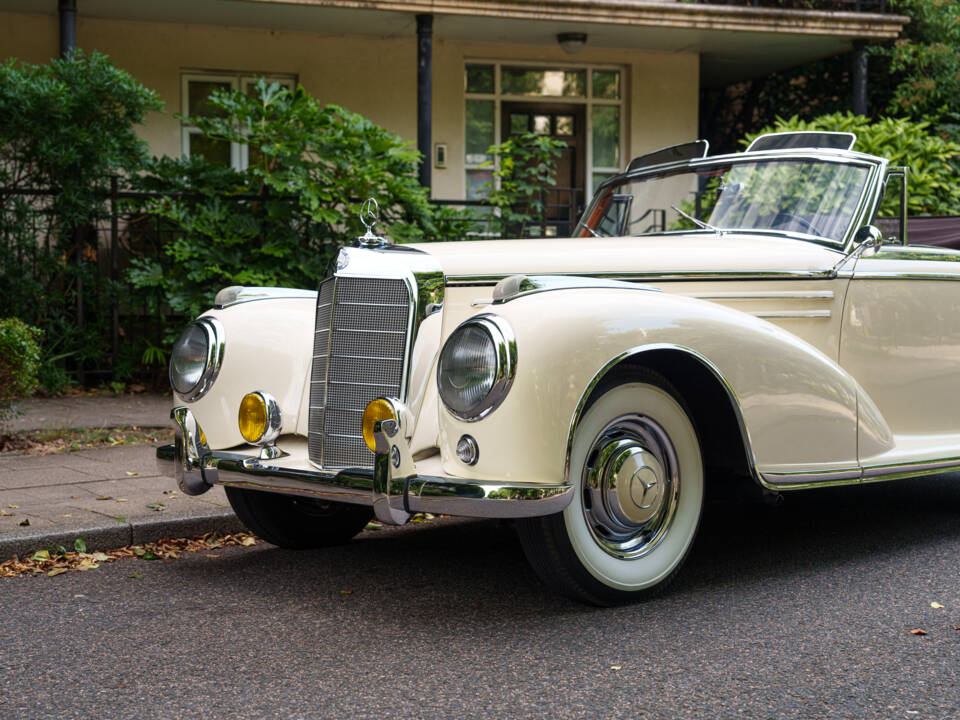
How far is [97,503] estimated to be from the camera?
5461 millimetres

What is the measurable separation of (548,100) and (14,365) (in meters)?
9.13

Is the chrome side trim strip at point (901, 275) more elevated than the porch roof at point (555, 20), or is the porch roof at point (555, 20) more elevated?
the porch roof at point (555, 20)

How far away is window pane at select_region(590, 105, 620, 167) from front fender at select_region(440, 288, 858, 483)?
34.9 feet

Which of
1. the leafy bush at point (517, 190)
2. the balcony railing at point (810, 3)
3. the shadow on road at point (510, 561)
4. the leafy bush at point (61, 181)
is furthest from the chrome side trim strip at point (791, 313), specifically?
the balcony railing at point (810, 3)

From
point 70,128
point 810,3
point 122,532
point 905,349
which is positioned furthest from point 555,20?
point 122,532

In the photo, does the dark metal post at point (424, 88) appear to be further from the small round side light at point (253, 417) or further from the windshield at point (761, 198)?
the small round side light at point (253, 417)

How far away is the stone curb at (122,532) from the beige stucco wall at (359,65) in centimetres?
878

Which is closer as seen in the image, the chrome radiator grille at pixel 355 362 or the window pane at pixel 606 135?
the chrome radiator grille at pixel 355 362

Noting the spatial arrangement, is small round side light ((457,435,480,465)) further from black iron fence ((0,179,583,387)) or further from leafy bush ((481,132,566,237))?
leafy bush ((481,132,566,237))

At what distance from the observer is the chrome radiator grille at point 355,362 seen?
402cm

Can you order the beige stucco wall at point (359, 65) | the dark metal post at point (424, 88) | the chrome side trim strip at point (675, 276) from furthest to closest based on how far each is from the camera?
the beige stucco wall at point (359, 65), the dark metal post at point (424, 88), the chrome side trim strip at point (675, 276)

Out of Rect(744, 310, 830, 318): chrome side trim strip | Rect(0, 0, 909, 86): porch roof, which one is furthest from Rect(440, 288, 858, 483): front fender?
Rect(0, 0, 909, 86): porch roof

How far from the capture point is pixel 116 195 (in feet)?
32.0

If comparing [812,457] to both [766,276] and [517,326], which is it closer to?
[766,276]
